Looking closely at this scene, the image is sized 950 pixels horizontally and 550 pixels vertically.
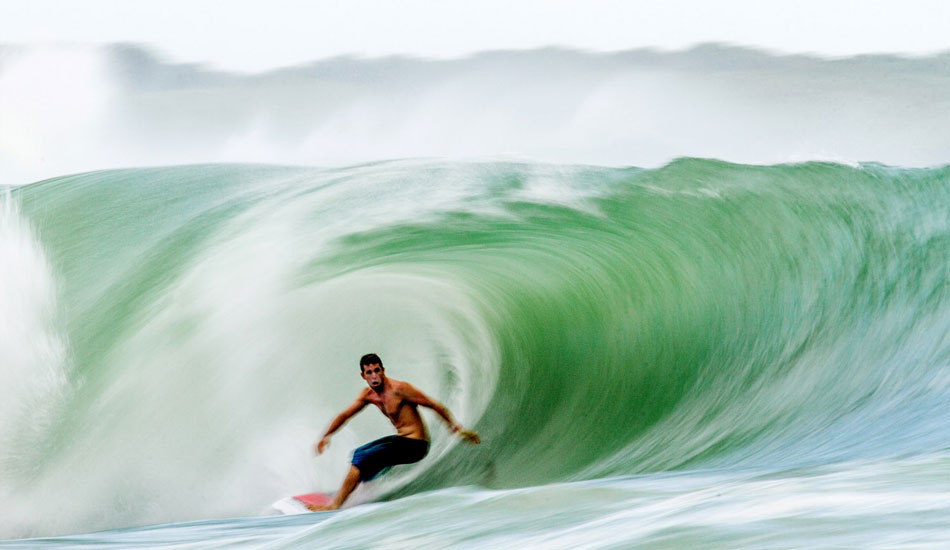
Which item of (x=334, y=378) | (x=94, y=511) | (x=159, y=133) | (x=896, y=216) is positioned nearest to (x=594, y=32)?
(x=159, y=133)

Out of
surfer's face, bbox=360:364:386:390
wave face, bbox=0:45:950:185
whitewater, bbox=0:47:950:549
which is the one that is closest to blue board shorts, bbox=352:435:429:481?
whitewater, bbox=0:47:950:549

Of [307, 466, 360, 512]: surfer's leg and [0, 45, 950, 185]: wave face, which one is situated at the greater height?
[0, 45, 950, 185]: wave face

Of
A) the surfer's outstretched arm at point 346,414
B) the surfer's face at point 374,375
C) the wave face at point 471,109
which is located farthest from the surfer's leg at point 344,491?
the wave face at point 471,109

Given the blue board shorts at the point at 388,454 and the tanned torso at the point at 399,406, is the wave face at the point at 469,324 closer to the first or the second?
the blue board shorts at the point at 388,454

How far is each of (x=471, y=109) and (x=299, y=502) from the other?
603cm

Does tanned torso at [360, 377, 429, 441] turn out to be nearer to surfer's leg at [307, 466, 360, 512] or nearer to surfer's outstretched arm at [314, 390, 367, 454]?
surfer's outstretched arm at [314, 390, 367, 454]

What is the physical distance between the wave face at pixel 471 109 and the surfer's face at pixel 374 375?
13.3 feet

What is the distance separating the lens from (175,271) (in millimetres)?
7605

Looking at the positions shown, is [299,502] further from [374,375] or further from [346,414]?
[374,375]

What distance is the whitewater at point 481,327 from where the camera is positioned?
5.66 m

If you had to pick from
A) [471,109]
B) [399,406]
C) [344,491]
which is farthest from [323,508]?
[471,109]

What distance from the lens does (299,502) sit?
5883 millimetres

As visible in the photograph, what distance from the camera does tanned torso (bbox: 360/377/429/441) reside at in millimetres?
5703

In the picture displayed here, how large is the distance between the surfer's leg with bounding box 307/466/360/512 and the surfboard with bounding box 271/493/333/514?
0.15 feet
